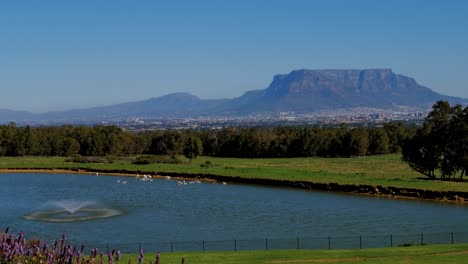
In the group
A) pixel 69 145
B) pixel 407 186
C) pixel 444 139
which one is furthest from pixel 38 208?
pixel 69 145

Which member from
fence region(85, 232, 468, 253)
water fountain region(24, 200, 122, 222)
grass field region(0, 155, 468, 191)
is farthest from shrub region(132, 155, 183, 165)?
fence region(85, 232, 468, 253)

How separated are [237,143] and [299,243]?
98968mm

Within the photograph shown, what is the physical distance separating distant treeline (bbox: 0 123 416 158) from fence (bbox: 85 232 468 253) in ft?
284

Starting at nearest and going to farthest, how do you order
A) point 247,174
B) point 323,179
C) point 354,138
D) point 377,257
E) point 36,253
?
point 36,253
point 377,257
point 323,179
point 247,174
point 354,138

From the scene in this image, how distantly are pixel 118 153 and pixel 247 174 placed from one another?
55738 millimetres

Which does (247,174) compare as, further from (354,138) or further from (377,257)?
(377,257)

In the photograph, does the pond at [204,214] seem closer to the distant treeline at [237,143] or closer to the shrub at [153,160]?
the shrub at [153,160]

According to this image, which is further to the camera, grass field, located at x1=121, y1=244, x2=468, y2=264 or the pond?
the pond

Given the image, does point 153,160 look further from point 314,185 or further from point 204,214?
point 204,214

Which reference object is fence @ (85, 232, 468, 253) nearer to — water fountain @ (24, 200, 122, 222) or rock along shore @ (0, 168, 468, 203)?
water fountain @ (24, 200, 122, 222)

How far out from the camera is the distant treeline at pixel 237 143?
129 meters

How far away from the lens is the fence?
34375 millimetres

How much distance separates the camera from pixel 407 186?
66.1 meters

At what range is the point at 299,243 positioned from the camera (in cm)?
3603
